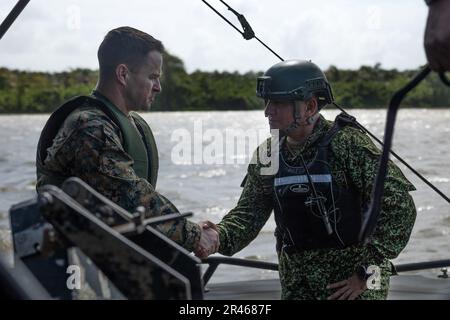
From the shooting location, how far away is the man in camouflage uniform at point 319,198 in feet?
14.3

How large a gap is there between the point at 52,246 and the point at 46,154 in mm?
1926

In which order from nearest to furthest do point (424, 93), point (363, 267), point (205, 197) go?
point (363, 267) < point (205, 197) < point (424, 93)

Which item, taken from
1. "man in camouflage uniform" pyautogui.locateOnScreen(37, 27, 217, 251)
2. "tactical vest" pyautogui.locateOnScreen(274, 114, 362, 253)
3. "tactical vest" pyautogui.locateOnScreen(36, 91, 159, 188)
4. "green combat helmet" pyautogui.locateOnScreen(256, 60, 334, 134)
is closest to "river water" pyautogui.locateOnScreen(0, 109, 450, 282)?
"green combat helmet" pyautogui.locateOnScreen(256, 60, 334, 134)

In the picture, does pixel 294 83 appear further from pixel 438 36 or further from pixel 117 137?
pixel 438 36

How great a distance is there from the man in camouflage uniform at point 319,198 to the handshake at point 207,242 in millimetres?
48

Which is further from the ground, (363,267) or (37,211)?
(37,211)

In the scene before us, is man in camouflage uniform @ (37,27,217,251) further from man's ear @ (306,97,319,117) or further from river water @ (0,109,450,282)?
river water @ (0,109,450,282)

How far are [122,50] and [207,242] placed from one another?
1095 mm

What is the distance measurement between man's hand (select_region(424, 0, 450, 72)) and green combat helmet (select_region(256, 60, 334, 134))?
105 inches

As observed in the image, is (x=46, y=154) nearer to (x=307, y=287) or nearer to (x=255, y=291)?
(x=307, y=287)

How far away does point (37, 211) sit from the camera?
215 cm

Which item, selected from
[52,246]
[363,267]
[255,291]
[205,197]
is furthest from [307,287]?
[205,197]

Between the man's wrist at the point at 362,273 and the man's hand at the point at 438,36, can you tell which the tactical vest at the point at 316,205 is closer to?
the man's wrist at the point at 362,273

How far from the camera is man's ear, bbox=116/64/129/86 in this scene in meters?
4.28
